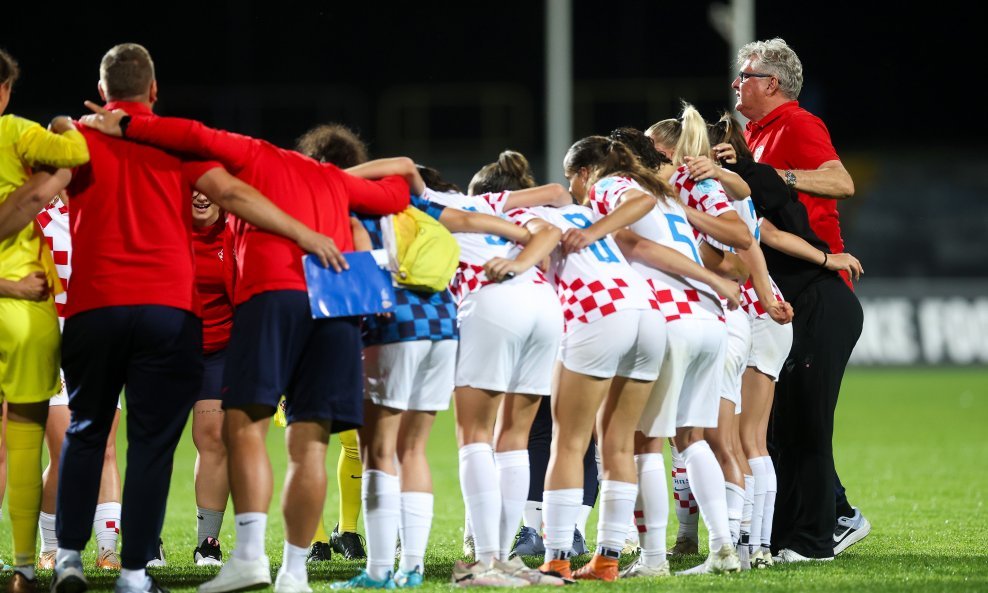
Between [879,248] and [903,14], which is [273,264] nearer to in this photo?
[879,248]

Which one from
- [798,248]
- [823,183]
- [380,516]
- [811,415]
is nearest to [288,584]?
[380,516]

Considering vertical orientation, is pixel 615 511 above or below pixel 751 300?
below

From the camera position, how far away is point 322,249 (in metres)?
4.88

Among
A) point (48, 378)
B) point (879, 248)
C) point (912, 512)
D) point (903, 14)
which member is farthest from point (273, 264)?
point (903, 14)

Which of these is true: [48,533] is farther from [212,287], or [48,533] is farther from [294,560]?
[294,560]

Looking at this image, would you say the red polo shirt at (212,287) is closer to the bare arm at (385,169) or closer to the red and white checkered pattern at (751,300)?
the bare arm at (385,169)

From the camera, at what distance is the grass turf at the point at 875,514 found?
554 centimetres

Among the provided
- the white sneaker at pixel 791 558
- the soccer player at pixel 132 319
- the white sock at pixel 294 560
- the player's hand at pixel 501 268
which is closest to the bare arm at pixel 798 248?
the white sneaker at pixel 791 558

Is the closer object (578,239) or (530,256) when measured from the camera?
(530,256)

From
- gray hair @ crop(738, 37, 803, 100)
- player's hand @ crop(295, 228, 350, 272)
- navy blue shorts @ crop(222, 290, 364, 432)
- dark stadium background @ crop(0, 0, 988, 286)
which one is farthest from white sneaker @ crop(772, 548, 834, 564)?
dark stadium background @ crop(0, 0, 988, 286)

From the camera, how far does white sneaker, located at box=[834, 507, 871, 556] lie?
261 inches

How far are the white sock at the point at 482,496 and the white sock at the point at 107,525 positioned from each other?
6.67 feet

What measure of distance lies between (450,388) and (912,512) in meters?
4.34

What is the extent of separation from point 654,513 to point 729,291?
1073 mm
